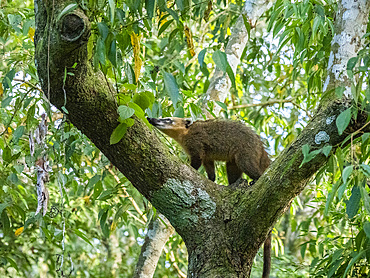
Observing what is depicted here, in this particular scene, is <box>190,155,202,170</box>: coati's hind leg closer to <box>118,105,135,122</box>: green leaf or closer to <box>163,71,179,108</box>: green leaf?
<box>163,71,179,108</box>: green leaf

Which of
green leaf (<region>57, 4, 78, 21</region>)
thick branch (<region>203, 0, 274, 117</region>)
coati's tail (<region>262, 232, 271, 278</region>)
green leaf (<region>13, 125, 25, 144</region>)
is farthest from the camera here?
thick branch (<region>203, 0, 274, 117</region>)

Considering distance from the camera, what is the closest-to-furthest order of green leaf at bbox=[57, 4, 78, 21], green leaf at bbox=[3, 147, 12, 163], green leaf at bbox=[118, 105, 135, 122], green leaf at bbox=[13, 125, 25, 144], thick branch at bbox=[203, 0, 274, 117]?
green leaf at bbox=[57, 4, 78, 21]
green leaf at bbox=[118, 105, 135, 122]
green leaf at bbox=[13, 125, 25, 144]
green leaf at bbox=[3, 147, 12, 163]
thick branch at bbox=[203, 0, 274, 117]

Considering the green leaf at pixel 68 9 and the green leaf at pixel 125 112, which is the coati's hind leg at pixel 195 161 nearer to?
the green leaf at pixel 125 112

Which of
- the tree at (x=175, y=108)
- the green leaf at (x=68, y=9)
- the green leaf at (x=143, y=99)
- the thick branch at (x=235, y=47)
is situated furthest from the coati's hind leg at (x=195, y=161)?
the green leaf at (x=68, y=9)

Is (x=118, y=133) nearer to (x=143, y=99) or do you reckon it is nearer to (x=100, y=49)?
(x=143, y=99)

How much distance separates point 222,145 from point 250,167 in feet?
1.65

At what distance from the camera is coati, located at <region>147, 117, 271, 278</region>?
3988mm

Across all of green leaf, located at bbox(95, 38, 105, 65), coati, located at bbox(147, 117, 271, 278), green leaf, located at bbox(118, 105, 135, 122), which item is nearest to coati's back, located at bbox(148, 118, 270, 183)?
coati, located at bbox(147, 117, 271, 278)

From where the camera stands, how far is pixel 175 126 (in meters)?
4.70

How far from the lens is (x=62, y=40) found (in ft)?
6.99

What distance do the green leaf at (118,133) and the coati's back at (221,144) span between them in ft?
5.87

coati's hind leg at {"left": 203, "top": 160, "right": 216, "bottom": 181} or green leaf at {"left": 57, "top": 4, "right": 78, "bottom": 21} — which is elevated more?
coati's hind leg at {"left": 203, "top": 160, "right": 216, "bottom": 181}

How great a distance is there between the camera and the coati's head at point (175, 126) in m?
4.66

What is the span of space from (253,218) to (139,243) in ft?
12.7
